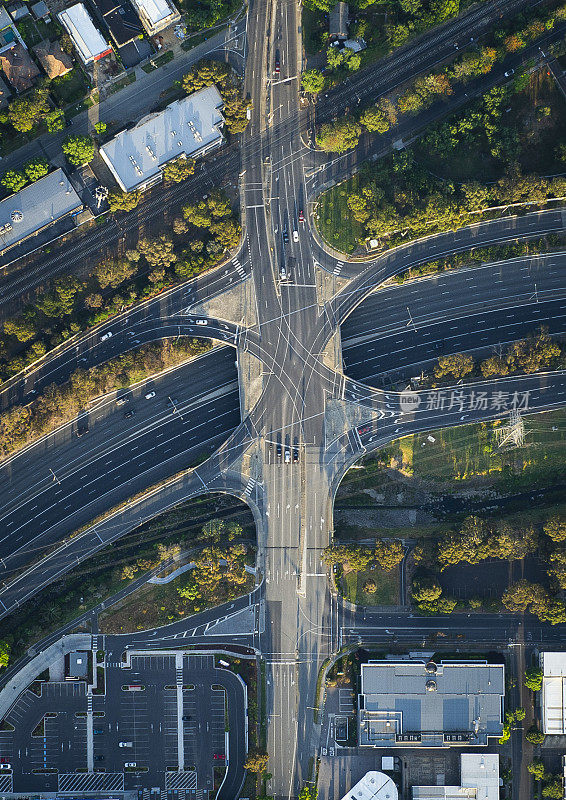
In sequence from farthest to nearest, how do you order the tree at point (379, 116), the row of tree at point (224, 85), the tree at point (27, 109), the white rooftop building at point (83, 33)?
the tree at point (379, 116) < the row of tree at point (224, 85) < the white rooftop building at point (83, 33) < the tree at point (27, 109)

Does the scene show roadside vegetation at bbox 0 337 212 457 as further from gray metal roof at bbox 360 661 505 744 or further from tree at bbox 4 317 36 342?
gray metal roof at bbox 360 661 505 744

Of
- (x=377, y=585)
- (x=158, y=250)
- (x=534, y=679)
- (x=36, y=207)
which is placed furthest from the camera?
(x=377, y=585)

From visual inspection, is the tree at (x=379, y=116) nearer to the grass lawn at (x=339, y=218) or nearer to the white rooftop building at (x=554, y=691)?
the grass lawn at (x=339, y=218)

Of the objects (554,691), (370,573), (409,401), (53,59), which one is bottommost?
(554,691)

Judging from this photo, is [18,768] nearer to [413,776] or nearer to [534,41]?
[413,776]

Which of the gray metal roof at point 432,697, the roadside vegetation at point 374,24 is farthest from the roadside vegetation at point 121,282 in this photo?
the gray metal roof at point 432,697

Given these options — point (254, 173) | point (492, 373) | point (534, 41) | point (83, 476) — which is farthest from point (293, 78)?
point (83, 476)

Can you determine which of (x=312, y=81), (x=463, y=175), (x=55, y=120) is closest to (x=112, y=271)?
(x=55, y=120)

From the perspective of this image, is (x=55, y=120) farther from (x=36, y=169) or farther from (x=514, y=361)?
(x=514, y=361)
